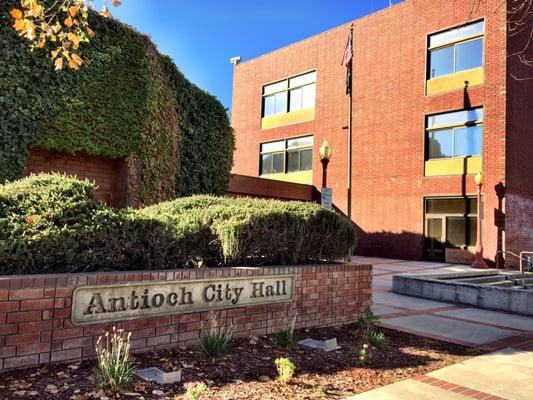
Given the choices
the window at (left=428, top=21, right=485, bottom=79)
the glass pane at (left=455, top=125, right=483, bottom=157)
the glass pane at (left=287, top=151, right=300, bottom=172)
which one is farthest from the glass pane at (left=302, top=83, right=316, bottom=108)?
the glass pane at (left=455, top=125, right=483, bottom=157)

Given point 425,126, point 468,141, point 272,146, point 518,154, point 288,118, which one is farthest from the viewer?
point 272,146

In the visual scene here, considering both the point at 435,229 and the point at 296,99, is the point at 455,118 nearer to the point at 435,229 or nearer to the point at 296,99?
the point at 435,229

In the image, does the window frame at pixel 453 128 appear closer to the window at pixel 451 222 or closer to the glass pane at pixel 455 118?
the glass pane at pixel 455 118

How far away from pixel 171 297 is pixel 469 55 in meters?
20.0

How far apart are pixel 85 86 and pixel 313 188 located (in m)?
17.5

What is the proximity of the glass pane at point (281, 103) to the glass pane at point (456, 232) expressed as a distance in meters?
12.8

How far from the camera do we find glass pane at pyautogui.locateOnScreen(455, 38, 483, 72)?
20625 millimetres

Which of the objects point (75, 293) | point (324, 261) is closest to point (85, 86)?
point (324, 261)

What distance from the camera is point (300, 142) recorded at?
28656mm

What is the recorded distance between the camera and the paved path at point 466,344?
14.9 feet

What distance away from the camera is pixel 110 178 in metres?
12.2

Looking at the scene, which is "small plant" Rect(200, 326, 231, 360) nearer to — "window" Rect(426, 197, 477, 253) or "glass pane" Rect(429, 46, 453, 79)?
"window" Rect(426, 197, 477, 253)

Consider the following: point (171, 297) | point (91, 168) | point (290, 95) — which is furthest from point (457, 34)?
point (171, 297)

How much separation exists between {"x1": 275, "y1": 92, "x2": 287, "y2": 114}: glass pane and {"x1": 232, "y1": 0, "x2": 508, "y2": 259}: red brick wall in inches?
85.8
